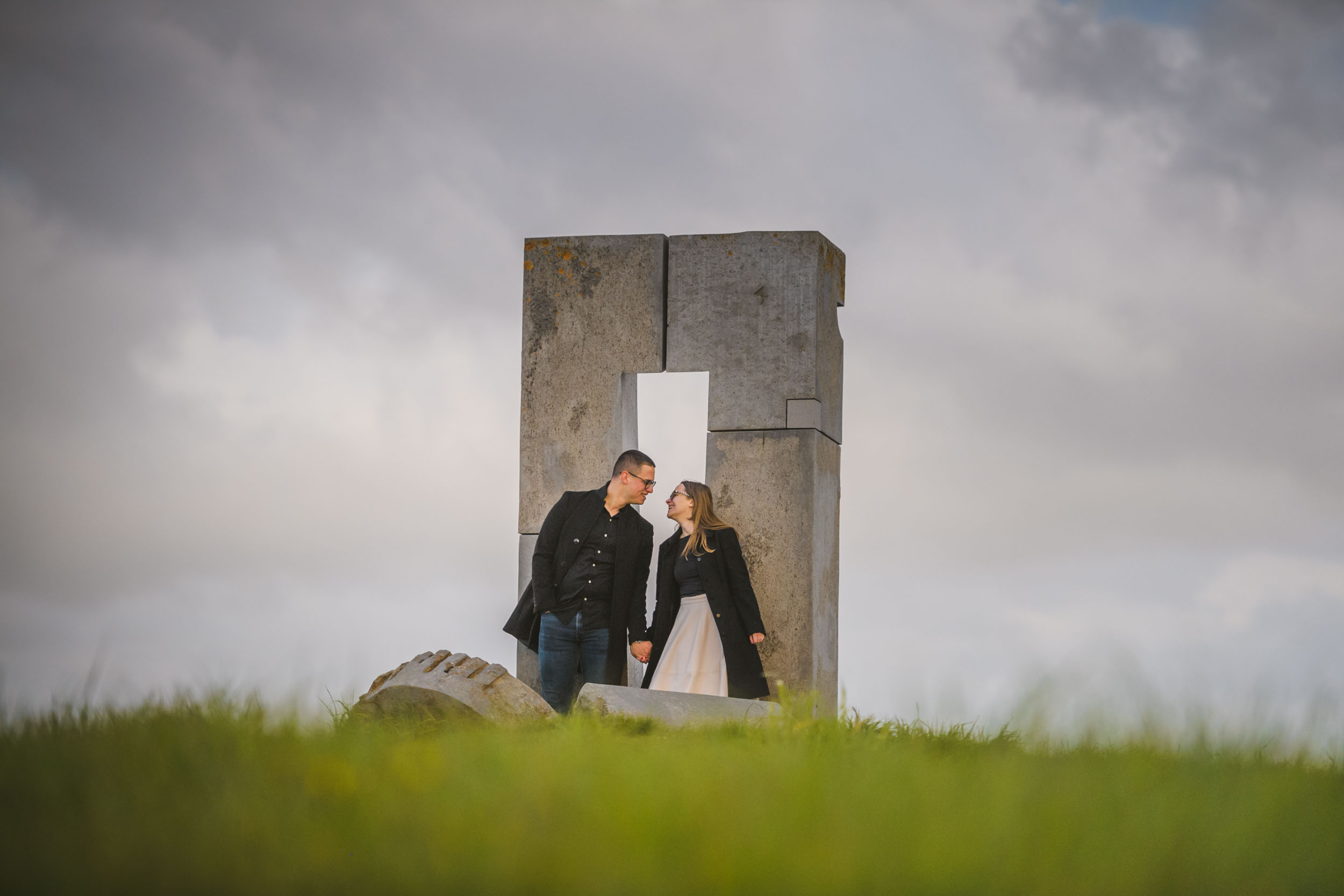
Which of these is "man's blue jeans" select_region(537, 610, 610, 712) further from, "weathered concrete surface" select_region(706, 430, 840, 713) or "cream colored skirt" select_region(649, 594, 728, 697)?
"weathered concrete surface" select_region(706, 430, 840, 713)

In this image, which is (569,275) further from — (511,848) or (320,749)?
(511,848)

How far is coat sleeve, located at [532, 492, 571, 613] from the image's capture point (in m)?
7.50

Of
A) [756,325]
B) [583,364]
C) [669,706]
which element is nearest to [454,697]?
[669,706]

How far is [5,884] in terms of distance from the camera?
8.43ft

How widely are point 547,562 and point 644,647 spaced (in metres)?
0.85

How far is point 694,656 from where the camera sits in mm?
7566

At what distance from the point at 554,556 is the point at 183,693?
127 inches

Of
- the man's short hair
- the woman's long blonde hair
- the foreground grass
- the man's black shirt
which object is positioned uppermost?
the man's short hair

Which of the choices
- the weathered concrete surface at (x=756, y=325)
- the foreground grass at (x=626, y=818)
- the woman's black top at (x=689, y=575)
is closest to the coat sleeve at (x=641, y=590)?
the woman's black top at (x=689, y=575)

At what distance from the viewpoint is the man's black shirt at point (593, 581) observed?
747 cm

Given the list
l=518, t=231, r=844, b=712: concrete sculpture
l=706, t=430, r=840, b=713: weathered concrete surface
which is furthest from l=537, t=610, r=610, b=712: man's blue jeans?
l=706, t=430, r=840, b=713: weathered concrete surface

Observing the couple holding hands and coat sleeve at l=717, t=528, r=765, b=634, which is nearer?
the couple holding hands

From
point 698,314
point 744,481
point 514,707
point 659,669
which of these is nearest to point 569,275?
point 698,314

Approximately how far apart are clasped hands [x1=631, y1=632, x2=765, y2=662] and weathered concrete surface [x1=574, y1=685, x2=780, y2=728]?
3.43 ft
